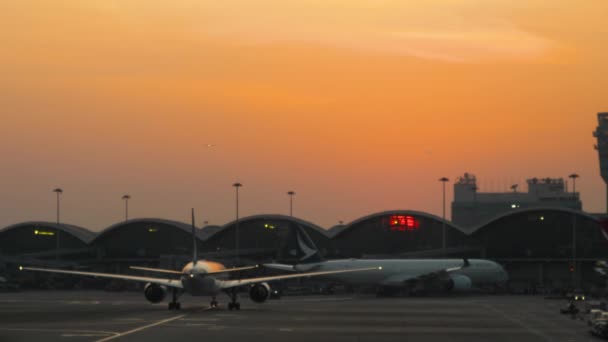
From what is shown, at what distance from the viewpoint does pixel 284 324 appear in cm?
5319

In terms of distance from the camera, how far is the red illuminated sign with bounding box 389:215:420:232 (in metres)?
Answer: 137

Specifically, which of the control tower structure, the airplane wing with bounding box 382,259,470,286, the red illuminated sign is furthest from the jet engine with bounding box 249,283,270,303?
the red illuminated sign

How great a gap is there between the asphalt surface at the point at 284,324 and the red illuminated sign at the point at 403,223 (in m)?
61.1

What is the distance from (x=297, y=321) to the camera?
56.1m

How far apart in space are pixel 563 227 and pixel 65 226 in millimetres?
71776

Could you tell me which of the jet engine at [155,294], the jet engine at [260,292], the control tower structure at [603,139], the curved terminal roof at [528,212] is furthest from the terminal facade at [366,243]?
the control tower structure at [603,139]

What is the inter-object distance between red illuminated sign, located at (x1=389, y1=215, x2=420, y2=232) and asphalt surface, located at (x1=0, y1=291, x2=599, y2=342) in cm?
6111

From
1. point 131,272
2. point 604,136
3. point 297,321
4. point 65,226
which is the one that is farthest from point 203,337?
point 65,226

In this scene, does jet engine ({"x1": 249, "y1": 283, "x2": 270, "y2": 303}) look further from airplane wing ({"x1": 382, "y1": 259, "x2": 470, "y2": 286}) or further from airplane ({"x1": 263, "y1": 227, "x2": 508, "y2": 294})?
airplane wing ({"x1": 382, "y1": 259, "x2": 470, "y2": 286})

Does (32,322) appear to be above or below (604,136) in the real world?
below

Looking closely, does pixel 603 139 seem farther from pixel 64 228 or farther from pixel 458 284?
pixel 64 228

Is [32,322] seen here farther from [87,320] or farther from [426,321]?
[426,321]

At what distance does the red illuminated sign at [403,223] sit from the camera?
13738 cm

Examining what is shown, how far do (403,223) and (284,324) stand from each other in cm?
8541
